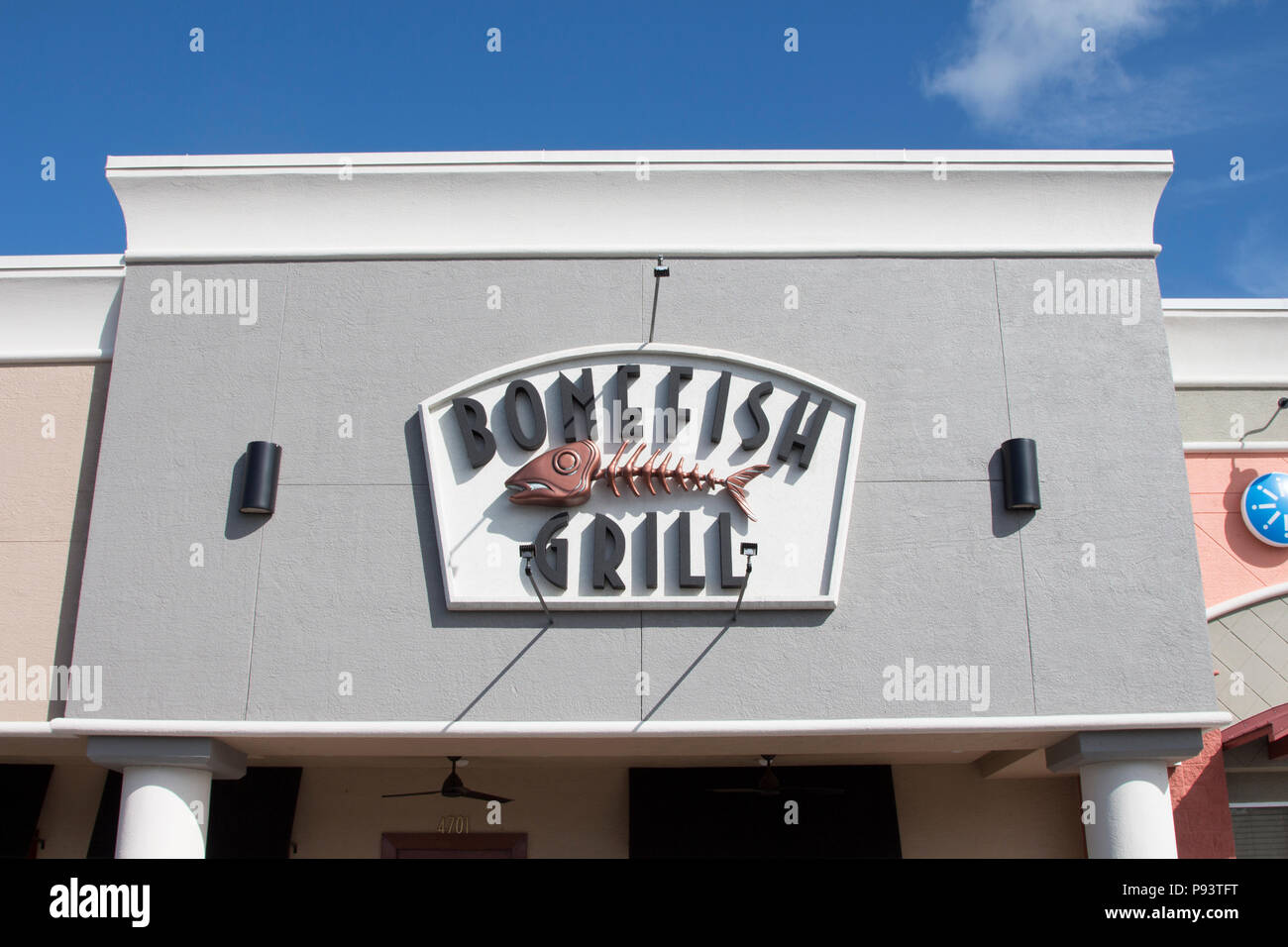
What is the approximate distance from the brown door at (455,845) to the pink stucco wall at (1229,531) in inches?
262

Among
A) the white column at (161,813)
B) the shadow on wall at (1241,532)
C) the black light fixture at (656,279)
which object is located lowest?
the white column at (161,813)

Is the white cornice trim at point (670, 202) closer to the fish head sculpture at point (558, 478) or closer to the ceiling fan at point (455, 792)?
the fish head sculpture at point (558, 478)

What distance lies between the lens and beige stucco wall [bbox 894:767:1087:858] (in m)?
9.63

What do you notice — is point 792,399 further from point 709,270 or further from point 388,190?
point 388,190

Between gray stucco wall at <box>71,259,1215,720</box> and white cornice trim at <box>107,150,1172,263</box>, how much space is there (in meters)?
0.18

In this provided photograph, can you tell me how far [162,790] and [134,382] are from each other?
315 cm

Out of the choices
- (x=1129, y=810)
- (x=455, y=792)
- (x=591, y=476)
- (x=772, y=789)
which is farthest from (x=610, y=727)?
(x=1129, y=810)

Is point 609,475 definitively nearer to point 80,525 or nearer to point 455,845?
point 455,845

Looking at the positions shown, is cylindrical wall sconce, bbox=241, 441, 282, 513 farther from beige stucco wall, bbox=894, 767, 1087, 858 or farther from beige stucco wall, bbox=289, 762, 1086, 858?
beige stucco wall, bbox=894, 767, 1087, 858

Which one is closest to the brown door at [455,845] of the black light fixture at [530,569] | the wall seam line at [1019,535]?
the black light fixture at [530,569]

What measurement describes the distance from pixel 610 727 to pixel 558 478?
72.8 inches

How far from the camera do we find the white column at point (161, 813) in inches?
297
